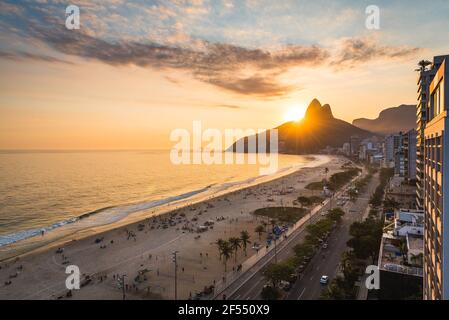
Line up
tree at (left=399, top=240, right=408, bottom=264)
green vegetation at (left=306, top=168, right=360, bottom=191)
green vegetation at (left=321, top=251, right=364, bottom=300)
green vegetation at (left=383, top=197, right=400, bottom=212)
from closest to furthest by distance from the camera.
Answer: green vegetation at (left=321, top=251, right=364, bottom=300), tree at (left=399, top=240, right=408, bottom=264), green vegetation at (left=383, top=197, right=400, bottom=212), green vegetation at (left=306, top=168, right=360, bottom=191)

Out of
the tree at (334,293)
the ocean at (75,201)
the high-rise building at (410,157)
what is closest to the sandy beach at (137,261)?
the ocean at (75,201)

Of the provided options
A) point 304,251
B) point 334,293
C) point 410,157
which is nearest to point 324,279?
point 304,251

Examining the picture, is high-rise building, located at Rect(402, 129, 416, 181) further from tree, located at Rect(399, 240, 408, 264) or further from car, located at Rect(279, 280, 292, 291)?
car, located at Rect(279, 280, 292, 291)

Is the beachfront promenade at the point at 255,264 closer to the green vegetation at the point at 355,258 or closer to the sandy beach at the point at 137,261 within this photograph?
the sandy beach at the point at 137,261

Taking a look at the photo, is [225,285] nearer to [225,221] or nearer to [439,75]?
[439,75]

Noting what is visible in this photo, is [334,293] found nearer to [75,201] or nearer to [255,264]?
[255,264]

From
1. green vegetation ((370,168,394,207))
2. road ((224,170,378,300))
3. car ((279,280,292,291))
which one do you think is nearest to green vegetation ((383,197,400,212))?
green vegetation ((370,168,394,207))

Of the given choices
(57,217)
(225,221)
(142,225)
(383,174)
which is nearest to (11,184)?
(57,217)
